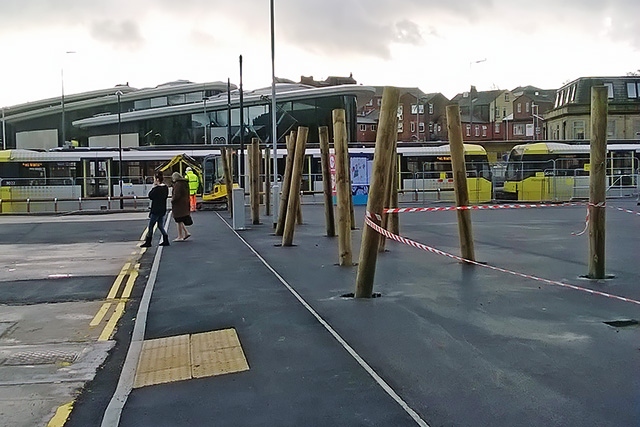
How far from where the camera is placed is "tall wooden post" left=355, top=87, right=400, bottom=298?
9.55 meters

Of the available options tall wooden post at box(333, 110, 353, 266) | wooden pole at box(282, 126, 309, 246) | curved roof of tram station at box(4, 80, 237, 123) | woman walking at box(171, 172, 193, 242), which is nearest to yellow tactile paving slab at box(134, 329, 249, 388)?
tall wooden post at box(333, 110, 353, 266)

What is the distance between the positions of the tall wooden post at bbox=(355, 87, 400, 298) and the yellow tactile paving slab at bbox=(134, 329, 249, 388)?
218 cm

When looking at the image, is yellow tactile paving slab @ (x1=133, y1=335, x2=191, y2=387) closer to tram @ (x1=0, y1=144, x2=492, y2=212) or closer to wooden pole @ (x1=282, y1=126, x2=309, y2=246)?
wooden pole @ (x1=282, y1=126, x2=309, y2=246)

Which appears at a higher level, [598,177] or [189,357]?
[598,177]

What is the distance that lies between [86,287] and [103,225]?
48.6 ft

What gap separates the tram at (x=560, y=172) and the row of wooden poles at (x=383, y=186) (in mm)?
23646

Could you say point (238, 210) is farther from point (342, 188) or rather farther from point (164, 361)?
point (164, 361)

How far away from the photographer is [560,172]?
141ft

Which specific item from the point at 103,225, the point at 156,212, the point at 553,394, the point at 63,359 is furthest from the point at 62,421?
the point at 103,225

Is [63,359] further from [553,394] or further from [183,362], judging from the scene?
[553,394]

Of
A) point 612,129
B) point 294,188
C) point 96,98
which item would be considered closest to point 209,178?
point 294,188

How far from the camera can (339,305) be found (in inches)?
361

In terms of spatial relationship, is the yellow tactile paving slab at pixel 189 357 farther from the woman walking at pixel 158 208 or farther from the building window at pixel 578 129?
the building window at pixel 578 129

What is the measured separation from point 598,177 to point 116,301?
7.26m
